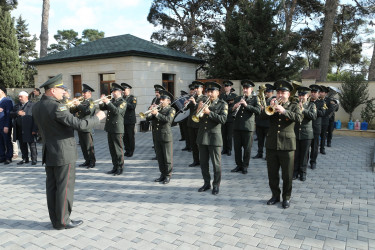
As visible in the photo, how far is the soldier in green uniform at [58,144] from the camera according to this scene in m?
3.70

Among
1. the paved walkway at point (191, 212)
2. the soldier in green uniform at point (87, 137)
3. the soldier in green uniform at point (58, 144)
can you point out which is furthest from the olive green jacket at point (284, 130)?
the soldier in green uniform at point (87, 137)

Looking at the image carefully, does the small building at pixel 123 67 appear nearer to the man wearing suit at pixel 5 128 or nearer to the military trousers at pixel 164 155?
the man wearing suit at pixel 5 128

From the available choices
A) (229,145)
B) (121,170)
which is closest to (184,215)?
(121,170)

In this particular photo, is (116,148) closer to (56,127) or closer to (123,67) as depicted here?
(56,127)

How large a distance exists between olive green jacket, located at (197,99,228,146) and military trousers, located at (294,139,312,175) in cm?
204

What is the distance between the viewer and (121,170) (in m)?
6.65

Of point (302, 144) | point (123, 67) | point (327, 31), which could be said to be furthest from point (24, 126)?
point (327, 31)

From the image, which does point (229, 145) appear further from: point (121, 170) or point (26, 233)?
point (26, 233)

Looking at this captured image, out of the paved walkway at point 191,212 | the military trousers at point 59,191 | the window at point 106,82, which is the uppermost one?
the window at point 106,82

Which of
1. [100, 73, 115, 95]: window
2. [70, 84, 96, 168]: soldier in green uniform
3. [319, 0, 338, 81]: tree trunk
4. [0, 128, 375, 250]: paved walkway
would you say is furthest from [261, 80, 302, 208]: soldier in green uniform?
[319, 0, 338, 81]: tree trunk

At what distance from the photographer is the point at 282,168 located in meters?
4.65

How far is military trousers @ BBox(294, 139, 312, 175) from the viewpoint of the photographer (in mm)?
5996

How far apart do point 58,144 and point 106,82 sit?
10791mm

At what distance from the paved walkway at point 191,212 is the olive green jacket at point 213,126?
104 centimetres
